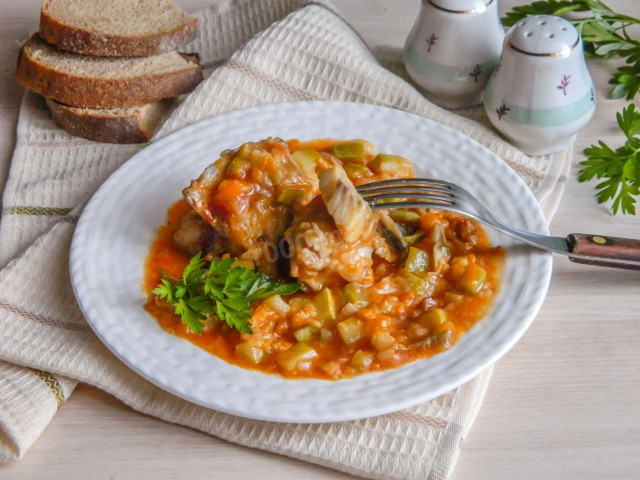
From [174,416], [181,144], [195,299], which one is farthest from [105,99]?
[174,416]

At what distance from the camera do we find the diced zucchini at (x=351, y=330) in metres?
3.29

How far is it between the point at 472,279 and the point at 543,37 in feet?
4.82

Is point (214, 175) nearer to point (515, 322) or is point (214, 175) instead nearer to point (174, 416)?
point (174, 416)

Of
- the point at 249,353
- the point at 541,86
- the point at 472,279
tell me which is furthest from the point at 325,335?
the point at 541,86

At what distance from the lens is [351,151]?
4.17 m

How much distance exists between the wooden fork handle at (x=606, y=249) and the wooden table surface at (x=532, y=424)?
24cm

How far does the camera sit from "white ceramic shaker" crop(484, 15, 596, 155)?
13.8 feet

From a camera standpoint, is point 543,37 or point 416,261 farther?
point 543,37

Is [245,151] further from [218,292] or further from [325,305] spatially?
[325,305]

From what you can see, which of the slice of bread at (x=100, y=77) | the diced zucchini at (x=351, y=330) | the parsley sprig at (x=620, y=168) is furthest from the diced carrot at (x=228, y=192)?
the parsley sprig at (x=620, y=168)

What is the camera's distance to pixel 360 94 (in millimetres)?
4684

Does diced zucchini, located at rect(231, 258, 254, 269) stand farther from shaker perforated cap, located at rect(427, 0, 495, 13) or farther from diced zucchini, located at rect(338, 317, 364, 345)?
shaker perforated cap, located at rect(427, 0, 495, 13)

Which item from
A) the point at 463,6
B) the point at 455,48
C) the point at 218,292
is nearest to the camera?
the point at 218,292

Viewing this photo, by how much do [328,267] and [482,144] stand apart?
1.45m
